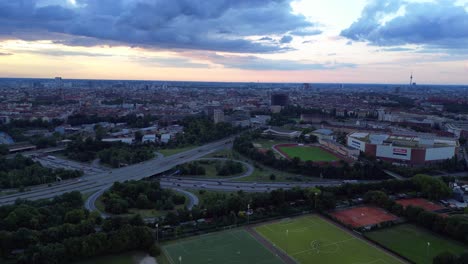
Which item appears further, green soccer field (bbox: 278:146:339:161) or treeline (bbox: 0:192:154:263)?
green soccer field (bbox: 278:146:339:161)

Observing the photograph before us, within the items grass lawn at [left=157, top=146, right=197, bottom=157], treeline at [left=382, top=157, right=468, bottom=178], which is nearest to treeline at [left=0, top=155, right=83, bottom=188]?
grass lawn at [left=157, top=146, right=197, bottom=157]

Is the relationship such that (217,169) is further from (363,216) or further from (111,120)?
(111,120)

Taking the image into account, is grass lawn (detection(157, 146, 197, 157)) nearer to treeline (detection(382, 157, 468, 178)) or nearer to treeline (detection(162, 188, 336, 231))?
treeline (detection(162, 188, 336, 231))

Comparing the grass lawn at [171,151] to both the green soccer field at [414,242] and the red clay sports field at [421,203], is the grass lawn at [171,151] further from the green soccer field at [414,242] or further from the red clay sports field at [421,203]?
the green soccer field at [414,242]

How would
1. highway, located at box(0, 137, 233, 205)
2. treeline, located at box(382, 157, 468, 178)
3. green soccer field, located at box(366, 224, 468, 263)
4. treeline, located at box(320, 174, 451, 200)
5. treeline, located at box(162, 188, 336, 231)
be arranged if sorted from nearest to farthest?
green soccer field, located at box(366, 224, 468, 263) < treeline, located at box(162, 188, 336, 231) < highway, located at box(0, 137, 233, 205) < treeline, located at box(320, 174, 451, 200) < treeline, located at box(382, 157, 468, 178)

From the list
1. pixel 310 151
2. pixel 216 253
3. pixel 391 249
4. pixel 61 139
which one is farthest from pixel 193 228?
pixel 61 139

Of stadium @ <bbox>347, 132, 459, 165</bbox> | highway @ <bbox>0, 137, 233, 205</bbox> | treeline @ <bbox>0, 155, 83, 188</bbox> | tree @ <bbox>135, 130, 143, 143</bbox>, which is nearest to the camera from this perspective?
highway @ <bbox>0, 137, 233, 205</bbox>

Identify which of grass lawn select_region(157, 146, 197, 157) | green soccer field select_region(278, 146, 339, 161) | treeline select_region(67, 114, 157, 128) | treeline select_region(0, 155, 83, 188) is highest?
treeline select_region(67, 114, 157, 128)

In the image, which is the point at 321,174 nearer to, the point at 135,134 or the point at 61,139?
the point at 135,134
